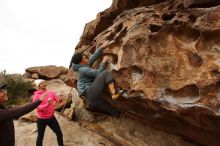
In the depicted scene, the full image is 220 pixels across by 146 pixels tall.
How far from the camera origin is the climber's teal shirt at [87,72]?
9.02 meters

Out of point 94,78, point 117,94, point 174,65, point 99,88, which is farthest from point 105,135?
point 174,65

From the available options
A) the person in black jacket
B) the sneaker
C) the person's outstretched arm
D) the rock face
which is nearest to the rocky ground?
the rock face

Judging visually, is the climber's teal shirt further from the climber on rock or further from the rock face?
the rock face

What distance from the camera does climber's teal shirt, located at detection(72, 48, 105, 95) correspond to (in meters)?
9.02

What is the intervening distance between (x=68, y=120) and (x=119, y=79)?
182 inches

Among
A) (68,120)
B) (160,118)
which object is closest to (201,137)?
(160,118)

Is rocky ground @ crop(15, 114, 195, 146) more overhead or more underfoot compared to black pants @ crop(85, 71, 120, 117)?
more underfoot

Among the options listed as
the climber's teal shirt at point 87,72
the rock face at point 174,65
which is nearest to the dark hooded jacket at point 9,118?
the rock face at point 174,65

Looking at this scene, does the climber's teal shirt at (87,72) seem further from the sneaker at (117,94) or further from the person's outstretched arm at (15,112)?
the person's outstretched arm at (15,112)

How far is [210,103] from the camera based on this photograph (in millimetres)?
6590

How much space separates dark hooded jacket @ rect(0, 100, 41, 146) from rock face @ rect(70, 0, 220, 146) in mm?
2764

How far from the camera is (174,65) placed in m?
7.33

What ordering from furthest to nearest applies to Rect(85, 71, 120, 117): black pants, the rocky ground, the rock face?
1. the rocky ground
2. Rect(85, 71, 120, 117): black pants
3. the rock face

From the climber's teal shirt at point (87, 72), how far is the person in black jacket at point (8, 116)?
121 inches
